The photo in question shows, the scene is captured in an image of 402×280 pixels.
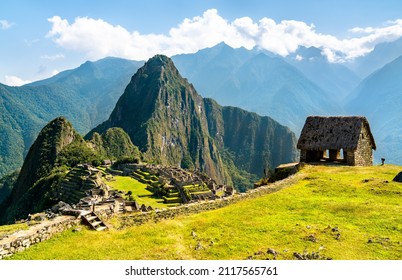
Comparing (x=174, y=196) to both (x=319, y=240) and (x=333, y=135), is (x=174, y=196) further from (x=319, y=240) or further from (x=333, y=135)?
(x=319, y=240)

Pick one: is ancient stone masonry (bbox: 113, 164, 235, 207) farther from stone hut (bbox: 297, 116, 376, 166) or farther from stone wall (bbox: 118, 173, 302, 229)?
stone wall (bbox: 118, 173, 302, 229)

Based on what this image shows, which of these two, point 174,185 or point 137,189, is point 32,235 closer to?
point 137,189

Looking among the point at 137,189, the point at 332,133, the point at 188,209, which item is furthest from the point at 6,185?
the point at 188,209

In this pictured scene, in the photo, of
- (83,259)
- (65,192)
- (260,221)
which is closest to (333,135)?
(260,221)

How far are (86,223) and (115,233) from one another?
1.50 metres

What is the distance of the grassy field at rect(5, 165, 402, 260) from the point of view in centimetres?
1264

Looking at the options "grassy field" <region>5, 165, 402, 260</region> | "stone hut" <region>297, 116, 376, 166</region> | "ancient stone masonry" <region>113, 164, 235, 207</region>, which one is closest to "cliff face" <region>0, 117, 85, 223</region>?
"ancient stone masonry" <region>113, 164, 235, 207</region>

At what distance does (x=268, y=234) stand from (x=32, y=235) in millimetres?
8989

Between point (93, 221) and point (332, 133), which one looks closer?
point (93, 221)

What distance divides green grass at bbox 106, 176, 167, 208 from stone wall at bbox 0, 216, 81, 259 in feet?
175

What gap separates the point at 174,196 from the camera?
8206cm

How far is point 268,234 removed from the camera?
14430mm

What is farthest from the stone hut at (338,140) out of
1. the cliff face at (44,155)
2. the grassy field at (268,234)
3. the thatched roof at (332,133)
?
the cliff face at (44,155)

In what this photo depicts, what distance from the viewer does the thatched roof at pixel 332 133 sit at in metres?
30.8
